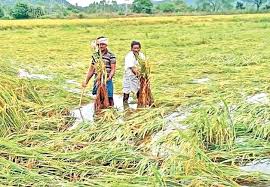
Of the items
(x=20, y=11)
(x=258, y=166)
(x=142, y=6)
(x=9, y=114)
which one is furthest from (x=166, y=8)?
(x=258, y=166)

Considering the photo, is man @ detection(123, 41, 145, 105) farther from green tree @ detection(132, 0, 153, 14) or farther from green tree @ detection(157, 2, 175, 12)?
green tree @ detection(157, 2, 175, 12)

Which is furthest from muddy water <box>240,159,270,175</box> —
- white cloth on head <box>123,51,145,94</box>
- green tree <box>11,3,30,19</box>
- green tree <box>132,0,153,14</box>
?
green tree <box>132,0,153,14</box>

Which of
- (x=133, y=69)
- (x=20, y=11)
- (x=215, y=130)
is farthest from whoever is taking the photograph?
(x=20, y=11)

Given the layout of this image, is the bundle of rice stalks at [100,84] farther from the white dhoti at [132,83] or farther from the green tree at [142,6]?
the green tree at [142,6]

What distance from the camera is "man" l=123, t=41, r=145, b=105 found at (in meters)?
7.63

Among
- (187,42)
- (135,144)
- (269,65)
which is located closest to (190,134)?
(135,144)

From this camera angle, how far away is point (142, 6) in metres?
58.3

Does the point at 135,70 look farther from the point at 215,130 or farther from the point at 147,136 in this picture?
the point at 215,130

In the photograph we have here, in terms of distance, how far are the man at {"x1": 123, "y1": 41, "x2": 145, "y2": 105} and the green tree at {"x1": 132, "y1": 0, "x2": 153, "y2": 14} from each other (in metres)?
50.7

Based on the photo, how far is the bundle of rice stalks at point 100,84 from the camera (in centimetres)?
736

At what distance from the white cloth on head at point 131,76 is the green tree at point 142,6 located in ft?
166

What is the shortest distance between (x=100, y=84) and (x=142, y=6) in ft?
170

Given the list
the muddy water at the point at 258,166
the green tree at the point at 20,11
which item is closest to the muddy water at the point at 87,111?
the muddy water at the point at 258,166

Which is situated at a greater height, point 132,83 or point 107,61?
point 107,61
